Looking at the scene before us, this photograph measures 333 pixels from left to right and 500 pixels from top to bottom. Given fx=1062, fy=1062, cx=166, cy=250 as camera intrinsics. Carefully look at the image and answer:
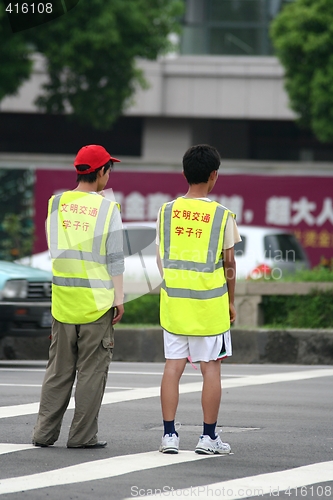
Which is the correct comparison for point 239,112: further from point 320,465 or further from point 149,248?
point 320,465

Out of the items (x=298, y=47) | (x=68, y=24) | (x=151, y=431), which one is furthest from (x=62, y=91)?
(x=151, y=431)

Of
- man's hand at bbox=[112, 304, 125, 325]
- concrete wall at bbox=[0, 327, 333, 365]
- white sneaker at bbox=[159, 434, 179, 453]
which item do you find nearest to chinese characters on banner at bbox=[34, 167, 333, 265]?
concrete wall at bbox=[0, 327, 333, 365]

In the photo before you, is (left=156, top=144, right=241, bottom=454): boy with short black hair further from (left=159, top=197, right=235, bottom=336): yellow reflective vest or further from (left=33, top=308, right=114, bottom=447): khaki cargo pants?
(left=33, top=308, right=114, bottom=447): khaki cargo pants

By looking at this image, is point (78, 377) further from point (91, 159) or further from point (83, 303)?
point (91, 159)

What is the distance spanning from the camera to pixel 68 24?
26141mm

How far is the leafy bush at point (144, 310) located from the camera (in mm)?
14375

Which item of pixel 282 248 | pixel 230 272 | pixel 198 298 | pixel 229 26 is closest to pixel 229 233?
pixel 230 272

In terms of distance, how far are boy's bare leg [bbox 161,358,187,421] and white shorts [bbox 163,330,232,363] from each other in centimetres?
5

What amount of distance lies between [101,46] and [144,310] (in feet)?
44.1

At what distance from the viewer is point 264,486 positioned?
5246 mm

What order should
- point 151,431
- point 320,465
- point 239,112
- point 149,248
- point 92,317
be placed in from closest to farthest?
1. point 320,465
2. point 92,317
3. point 151,431
4. point 149,248
5. point 239,112

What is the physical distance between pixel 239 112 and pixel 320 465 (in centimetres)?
2929

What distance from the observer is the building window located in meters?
34.6

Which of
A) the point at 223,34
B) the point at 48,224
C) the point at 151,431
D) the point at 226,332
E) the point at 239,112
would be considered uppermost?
the point at 223,34
